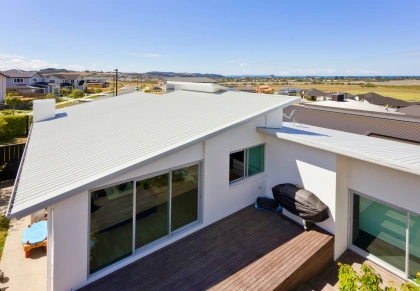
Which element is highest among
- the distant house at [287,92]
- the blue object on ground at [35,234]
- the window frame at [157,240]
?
the distant house at [287,92]

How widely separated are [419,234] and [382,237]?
3.04 ft

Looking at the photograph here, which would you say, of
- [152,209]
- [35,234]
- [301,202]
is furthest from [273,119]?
[35,234]

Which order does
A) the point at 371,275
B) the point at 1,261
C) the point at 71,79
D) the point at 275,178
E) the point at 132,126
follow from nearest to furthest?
the point at 371,275 < the point at 1,261 < the point at 132,126 < the point at 275,178 < the point at 71,79

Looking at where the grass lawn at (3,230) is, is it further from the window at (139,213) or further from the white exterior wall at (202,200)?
the window at (139,213)

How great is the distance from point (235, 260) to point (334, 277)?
275cm

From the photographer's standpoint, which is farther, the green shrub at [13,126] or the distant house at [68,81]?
the distant house at [68,81]

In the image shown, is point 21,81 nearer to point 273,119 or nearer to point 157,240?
point 273,119

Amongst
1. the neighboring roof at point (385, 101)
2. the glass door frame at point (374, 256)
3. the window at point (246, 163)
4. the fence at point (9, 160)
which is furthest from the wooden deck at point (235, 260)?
the neighboring roof at point (385, 101)

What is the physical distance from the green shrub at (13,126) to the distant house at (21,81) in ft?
155

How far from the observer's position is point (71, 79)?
81188 mm

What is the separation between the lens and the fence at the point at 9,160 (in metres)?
12.8

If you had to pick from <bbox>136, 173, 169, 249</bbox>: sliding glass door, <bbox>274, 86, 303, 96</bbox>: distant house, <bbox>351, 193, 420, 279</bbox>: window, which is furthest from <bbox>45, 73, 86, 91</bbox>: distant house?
<bbox>351, 193, 420, 279</bbox>: window

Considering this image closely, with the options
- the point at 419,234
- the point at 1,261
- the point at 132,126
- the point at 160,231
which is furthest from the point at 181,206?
the point at 419,234

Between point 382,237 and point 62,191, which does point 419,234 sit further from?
point 62,191
